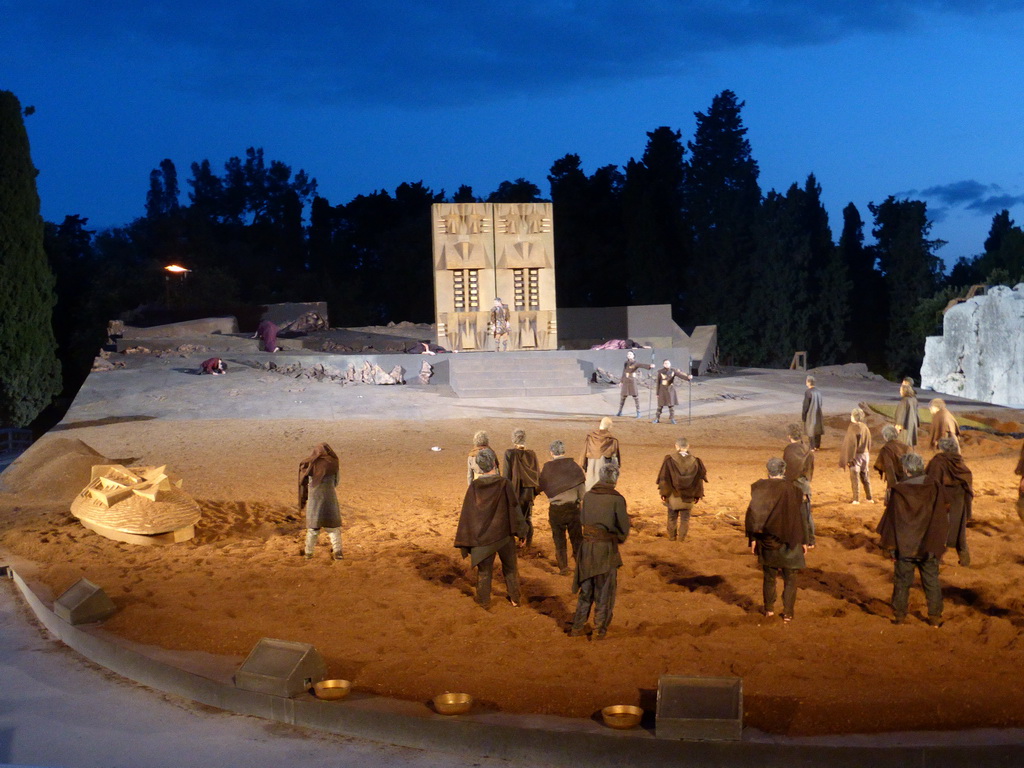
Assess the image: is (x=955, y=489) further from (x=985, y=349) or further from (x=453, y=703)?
(x=985, y=349)

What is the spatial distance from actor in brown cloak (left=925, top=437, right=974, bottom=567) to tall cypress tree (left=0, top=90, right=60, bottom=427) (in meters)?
23.9

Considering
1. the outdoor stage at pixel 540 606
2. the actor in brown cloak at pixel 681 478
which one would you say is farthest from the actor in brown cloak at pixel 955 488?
the actor in brown cloak at pixel 681 478

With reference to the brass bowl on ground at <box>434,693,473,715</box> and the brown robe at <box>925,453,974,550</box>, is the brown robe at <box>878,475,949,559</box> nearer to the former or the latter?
the brown robe at <box>925,453,974,550</box>

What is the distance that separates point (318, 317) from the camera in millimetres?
34469

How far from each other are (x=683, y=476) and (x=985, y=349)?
96.5 feet

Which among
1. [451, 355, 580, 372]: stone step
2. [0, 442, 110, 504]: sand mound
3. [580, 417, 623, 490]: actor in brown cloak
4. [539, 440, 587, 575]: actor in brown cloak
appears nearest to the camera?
[539, 440, 587, 575]: actor in brown cloak

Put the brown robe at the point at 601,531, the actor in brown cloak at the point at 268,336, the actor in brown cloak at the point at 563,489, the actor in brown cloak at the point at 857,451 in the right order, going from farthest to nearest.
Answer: the actor in brown cloak at the point at 268,336 → the actor in brown cloak at the point at 857,451 → the actor in brown cloak at the point at 563,489 → the brown robe at the point at 601,531

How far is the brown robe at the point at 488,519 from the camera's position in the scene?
25.4ft

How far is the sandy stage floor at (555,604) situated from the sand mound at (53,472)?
0.03 metres

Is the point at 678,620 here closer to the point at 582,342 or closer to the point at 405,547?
the point at 405,547

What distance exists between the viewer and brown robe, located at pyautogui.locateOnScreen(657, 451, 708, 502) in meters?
9.97

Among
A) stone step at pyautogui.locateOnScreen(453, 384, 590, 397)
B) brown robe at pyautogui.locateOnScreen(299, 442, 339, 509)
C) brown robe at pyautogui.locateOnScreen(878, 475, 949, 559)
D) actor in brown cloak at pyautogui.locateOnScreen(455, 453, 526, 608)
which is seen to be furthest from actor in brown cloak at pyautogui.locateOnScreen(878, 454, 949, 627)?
stone step at pyautogui.locateOnScreen(453, 384, 590, 397)

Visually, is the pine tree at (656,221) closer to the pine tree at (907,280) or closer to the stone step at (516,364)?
the pine tree at (907,280)

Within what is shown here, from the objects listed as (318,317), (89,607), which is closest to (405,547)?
(89,607)
